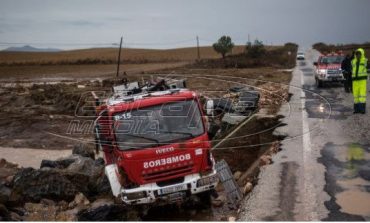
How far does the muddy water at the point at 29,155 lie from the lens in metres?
15.0

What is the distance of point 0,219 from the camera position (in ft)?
25.2

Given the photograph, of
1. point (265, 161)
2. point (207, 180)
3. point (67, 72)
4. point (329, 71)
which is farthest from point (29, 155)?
point (67, 72)

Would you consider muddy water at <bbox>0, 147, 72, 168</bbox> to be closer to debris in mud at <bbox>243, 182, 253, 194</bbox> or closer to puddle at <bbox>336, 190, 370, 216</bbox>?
debris in mud at <bbox>243, 182, 253, 194</bbox>

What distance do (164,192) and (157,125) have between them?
4.05 ft

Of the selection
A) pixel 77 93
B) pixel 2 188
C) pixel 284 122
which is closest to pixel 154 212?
pixel 2 188

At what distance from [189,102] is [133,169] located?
5.44ft

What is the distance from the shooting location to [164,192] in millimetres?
7863

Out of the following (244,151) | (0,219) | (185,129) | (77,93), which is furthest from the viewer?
(77,93)

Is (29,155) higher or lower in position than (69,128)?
lower

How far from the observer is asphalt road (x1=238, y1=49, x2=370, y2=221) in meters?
7.09

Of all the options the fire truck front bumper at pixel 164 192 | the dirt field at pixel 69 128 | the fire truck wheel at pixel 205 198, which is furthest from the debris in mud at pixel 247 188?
the fire truck front bumper at pixel 164 192

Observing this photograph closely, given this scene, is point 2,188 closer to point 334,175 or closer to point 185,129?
point 185,129

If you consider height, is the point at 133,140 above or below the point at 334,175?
above

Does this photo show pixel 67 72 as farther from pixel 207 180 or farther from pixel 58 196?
pixel 207 180
